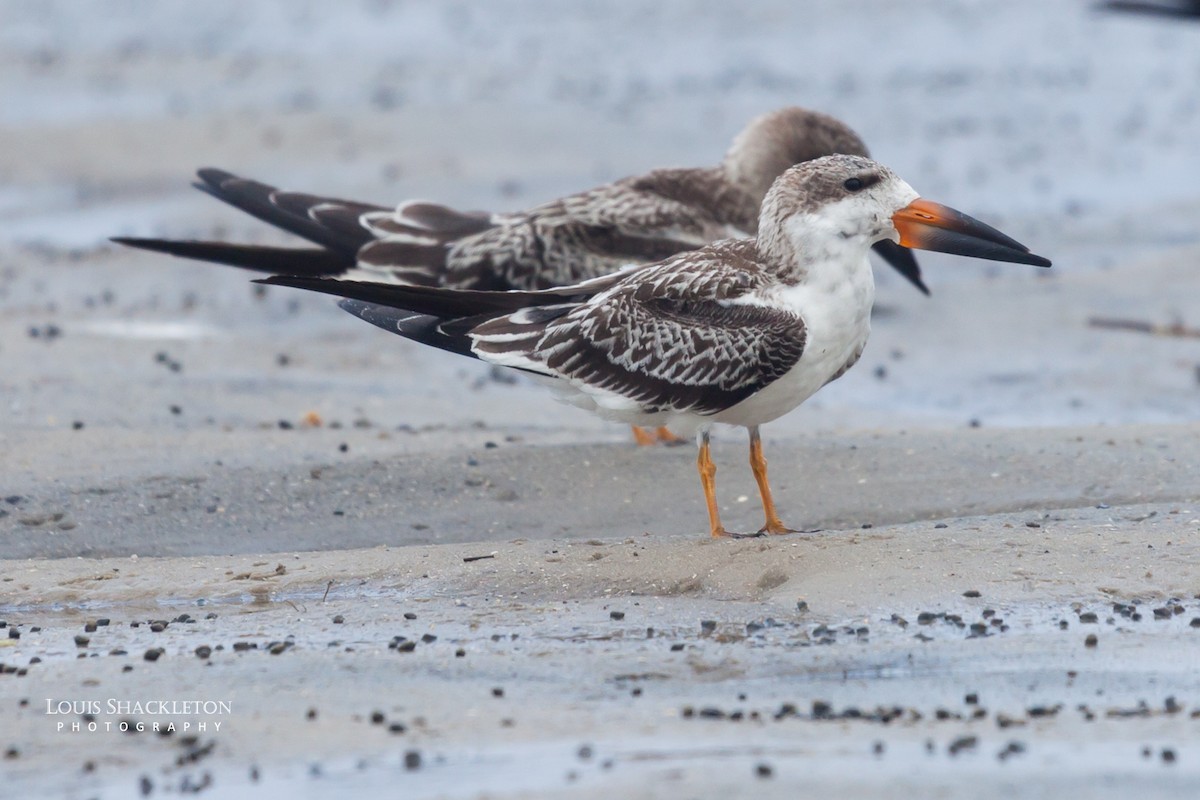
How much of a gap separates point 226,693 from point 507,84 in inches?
464

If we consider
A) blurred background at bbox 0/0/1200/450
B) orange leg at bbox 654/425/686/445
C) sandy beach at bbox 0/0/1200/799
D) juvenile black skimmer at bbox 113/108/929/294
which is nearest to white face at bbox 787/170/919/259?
sandy beach at bbox 0/0/1200/799

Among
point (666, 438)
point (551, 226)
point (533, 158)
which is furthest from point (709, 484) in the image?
point (533, 158)

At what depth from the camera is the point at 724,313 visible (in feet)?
18.5

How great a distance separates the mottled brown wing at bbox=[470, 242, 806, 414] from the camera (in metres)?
5.51

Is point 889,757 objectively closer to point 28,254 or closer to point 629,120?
point 28,254

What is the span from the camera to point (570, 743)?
390 centimetres

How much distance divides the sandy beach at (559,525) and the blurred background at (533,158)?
0.16ft

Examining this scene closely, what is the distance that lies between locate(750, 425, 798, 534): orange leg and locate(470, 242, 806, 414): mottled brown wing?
31 cm

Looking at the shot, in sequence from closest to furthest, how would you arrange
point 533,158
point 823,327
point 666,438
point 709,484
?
point 823,327, point 709,484, point 666,438, point 533,158

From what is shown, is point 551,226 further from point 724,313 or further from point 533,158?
point 533,158

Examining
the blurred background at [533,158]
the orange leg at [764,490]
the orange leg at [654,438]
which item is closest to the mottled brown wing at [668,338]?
the orange leg at [764,490]

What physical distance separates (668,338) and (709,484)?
0.53 metres

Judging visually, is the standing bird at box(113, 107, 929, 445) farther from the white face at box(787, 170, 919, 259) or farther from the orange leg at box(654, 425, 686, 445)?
the white face at box(787, 170, 919, 259)

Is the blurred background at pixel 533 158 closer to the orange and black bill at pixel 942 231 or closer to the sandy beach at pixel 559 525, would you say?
the sandy beach at pixel 559 525
